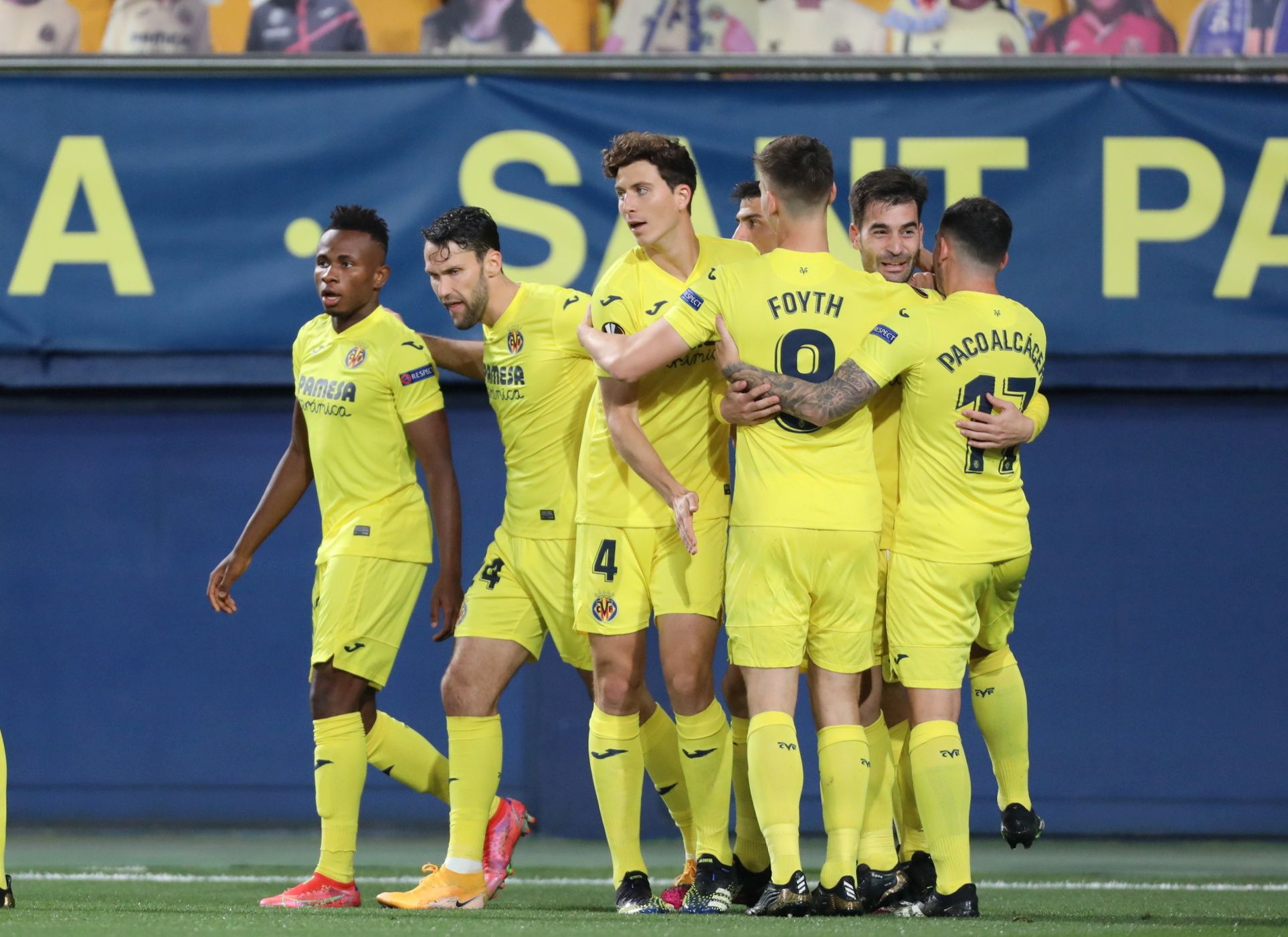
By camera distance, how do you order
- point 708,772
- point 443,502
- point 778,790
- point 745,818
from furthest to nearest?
point 443,502 < point 745,818 < point 708,772 < point 778,790

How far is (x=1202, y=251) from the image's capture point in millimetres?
7285

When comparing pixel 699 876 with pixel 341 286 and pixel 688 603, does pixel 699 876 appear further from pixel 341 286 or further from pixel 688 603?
pixel 341 286

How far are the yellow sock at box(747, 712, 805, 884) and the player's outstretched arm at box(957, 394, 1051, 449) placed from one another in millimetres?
948

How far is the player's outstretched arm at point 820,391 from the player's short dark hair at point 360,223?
1.54 m

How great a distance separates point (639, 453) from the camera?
4.64m

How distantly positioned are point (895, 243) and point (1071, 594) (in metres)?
3.16

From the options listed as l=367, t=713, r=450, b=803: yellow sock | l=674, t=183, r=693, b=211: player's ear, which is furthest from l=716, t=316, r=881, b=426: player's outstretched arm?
l=367, t=713, r=450, b=803: yellow sock

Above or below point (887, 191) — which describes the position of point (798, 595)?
below

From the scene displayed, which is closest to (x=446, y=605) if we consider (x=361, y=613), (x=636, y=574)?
(x=361, y=613)

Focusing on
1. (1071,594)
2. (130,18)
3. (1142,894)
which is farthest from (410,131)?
(1142,894)

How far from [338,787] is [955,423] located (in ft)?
7.19

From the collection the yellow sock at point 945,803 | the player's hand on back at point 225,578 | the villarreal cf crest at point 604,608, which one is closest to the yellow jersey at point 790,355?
the villarreal cf crest at point 604,608

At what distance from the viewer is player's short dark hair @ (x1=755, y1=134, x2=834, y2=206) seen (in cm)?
451

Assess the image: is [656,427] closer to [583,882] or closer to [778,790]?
[778,790]
